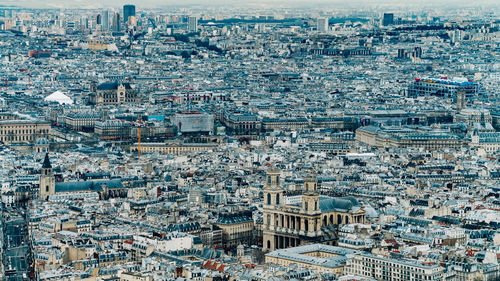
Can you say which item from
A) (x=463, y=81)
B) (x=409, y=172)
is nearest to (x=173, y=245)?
(x=409, y=172)

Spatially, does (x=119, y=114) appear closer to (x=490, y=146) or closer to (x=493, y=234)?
(x=490, y=146)

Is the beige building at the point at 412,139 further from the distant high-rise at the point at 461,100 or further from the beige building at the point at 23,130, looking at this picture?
the beige building at the point at 23,130

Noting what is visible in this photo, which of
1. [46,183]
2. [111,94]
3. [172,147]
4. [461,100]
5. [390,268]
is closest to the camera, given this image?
[390,268]

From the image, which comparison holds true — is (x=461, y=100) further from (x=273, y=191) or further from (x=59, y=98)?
(x=273, y=191)

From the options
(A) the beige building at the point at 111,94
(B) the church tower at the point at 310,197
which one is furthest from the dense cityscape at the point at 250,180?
(A) the beige building at the point at 111,94

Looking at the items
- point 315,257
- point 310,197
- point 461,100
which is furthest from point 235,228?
point 461,100
